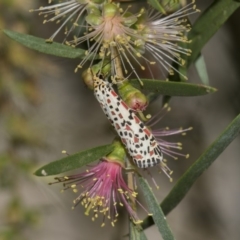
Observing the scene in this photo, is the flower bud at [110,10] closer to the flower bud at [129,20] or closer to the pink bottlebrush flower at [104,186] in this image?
the flower bud at [129,20]

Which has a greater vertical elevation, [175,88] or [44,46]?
[44,46]

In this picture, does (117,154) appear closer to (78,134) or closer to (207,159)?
(207,159)

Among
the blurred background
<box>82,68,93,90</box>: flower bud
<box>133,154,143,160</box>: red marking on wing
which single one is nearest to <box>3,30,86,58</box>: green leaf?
<box>82,68,93,90</box>: flower bud

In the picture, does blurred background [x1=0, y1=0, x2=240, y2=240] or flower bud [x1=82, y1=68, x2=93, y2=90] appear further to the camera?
blurred background [x1=0, y1=0, x2=240, y2=240]

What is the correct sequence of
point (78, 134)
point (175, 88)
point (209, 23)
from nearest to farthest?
point (175, 88) → point (209, 23) → point (78, 134)

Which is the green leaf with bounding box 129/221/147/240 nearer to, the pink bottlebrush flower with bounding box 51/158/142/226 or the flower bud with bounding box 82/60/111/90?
the pink bottlebrush flower with bounding box 51/158/142/226

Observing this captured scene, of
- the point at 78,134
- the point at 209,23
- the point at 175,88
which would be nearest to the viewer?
the point at 175,88

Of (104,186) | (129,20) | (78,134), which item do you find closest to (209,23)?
(129,20)
